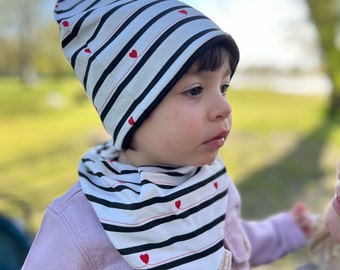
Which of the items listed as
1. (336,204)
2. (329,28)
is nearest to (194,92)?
(336,204)

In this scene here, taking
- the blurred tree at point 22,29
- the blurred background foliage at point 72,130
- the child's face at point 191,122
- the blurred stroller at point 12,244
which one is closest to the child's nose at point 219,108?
the child's face at point 191,122

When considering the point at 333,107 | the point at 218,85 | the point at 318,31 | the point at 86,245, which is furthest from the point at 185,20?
the point at 333,107

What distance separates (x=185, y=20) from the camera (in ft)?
2.66

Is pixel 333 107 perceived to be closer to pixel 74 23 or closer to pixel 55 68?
pixel 55 68

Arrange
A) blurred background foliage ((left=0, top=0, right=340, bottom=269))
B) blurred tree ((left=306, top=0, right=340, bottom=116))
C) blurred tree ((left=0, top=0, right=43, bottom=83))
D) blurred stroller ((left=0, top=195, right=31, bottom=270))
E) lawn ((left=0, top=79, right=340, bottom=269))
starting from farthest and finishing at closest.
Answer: blurred tree ((left=306, top=0, right=340, bottom=116)) → blurred tree ((left=0, top=0, right=43, bottom=83)) → blurred background foliage ((left=0, top=0, right=340, bottom=269)) → lawn ((left=0, top=79, right=340, bottom=269)) → blurred stroller ((left=0, top=195, right=31, bottom=270))

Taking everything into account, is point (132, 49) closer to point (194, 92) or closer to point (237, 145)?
point (194, 92)

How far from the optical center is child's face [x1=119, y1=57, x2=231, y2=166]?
0.79 m

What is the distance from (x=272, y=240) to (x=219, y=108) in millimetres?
392

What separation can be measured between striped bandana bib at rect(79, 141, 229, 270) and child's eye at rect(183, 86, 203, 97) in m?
0.14

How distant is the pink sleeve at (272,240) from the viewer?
1.04m

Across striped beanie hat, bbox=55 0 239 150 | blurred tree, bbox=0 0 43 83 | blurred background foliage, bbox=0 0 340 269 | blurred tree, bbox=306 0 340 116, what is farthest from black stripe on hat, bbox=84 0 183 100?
blurred tree, bbox=306 0 340 116

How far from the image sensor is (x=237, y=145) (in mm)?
3959

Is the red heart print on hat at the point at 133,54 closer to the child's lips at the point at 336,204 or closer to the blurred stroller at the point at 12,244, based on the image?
the child's lips at the point at 336,204

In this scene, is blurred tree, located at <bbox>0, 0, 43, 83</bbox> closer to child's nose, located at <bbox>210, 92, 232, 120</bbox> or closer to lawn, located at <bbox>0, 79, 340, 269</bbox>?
lawn, located at <bbox>0, 79, 340, 269</bbox>
